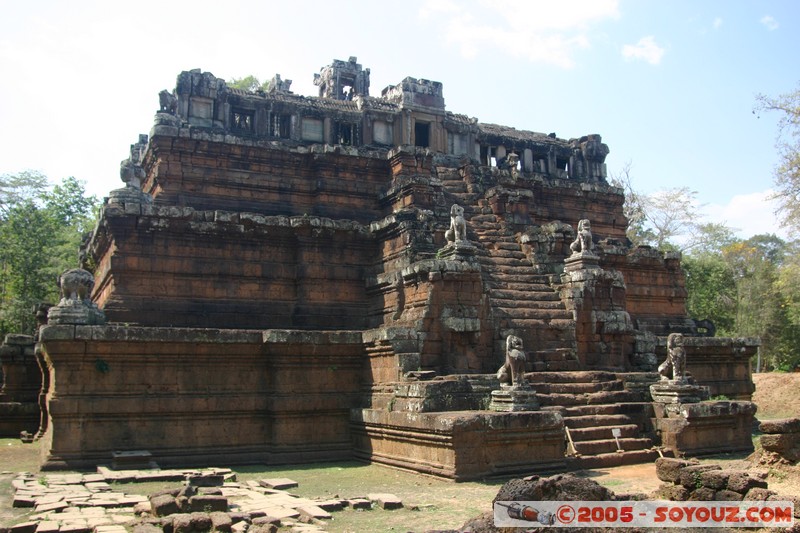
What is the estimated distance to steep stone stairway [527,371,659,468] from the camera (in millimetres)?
13133

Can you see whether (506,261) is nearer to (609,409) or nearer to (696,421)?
(609,409)

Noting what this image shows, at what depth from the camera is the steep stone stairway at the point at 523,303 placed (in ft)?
51.0

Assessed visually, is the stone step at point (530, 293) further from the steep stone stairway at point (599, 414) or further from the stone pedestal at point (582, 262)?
the steep stone stairway at point (599, 414)

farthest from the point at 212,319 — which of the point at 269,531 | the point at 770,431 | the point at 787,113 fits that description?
the point at 787,113

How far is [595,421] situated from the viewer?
539 inches

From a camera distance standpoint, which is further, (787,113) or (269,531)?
(787,113)

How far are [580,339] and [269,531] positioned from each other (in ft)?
33.6

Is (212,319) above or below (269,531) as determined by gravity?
above

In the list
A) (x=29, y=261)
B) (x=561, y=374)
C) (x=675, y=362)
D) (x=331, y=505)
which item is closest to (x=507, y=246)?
(x=561, y=374)

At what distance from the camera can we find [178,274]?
16.7m

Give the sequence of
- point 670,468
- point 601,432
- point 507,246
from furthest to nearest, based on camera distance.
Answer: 1. point 507,246
2. point 601,432
3. point 670,468

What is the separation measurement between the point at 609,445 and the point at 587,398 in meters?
1.14

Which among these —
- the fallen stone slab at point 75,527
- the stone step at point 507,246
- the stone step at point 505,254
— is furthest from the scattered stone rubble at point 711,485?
the stone step at point 507,246

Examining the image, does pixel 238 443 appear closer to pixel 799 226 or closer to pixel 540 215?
pixel 540 215
